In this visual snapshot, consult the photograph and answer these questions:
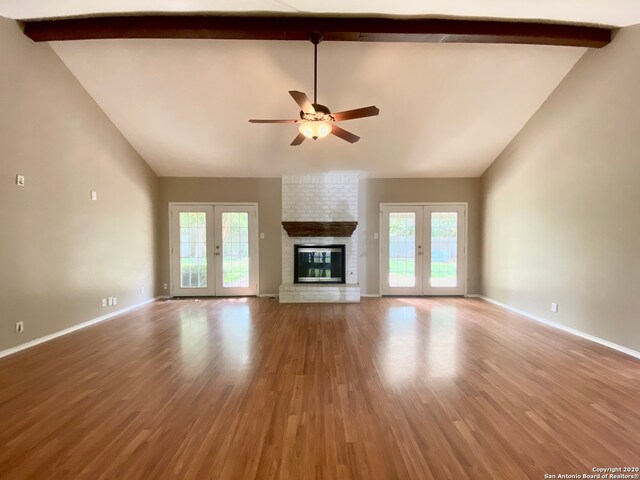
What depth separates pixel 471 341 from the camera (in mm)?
3654

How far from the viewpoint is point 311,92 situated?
416 centimetres

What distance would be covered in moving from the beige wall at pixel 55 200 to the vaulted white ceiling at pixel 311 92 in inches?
17.1

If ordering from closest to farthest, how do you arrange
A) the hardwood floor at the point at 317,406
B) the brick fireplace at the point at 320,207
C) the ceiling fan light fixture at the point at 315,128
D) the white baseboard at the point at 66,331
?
the hardwood floor at the point at 317,406 → the ceiling fan light fixture at the point at 315,128 → the white baseboard at the point at 66,331 → the brick fireplace at the point at 320,207

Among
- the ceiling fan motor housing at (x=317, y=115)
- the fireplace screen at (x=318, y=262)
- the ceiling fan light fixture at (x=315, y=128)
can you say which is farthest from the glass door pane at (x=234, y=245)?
the ceiling fan motor housing at (x=317, y=115)

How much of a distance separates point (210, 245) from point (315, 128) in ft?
14.1

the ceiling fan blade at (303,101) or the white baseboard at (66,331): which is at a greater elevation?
the ceiling fan blade at (303,101)

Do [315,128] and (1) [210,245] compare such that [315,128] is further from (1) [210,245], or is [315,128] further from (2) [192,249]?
(2) [192,249]

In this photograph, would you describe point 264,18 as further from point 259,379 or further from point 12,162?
point 259,379

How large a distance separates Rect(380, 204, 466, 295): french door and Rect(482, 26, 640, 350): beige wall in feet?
4.04

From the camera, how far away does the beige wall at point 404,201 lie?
21.2 ft

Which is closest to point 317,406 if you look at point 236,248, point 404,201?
point 236,248

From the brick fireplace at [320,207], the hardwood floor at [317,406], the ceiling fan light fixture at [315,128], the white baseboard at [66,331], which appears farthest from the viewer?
the brick fireplace at [320,207]

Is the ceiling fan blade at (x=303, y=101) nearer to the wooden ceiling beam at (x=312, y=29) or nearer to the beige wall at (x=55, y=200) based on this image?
the wooden ceiling beam at (x=312, y=29)

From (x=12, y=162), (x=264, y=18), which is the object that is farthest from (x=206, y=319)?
(x=264, y=18)
